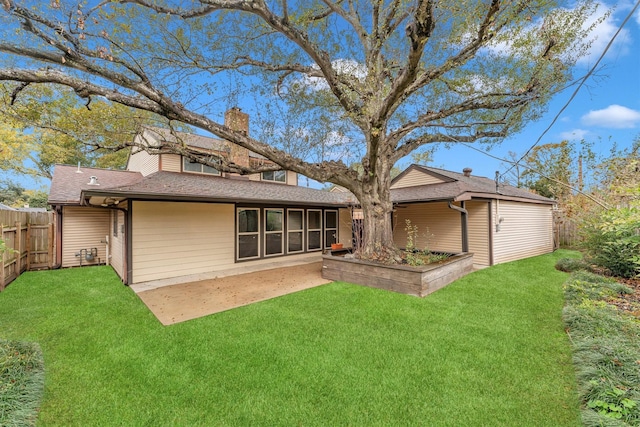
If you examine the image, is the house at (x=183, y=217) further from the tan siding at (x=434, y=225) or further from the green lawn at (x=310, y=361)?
the tan siding at (x=434, y=225)

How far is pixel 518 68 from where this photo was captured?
7266mm

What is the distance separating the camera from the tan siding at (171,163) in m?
8.98

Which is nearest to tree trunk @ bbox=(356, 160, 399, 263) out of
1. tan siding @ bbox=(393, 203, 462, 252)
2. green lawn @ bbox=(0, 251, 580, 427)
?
green lawn @ bbox=(0, 251, 580, 427)

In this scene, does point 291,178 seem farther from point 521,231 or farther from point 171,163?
point 521,231

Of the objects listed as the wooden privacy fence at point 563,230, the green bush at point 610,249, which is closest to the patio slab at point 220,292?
the green bush at point 610,249

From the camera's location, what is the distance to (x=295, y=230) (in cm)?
1036

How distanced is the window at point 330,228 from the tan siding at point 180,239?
4245 mm

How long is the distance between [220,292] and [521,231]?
10.9 metres

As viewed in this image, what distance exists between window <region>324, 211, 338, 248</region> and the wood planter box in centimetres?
447

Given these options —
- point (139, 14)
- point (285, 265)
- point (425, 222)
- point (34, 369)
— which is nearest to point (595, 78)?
point (425, 222)

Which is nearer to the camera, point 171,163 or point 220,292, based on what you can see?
point 220,292

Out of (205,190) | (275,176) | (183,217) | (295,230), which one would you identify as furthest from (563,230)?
(183,217)

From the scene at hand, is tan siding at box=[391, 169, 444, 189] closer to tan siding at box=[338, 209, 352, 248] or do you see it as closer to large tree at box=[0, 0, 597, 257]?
large tree at box=[0, 0, 597, 257]

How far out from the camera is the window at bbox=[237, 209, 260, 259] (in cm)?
883
